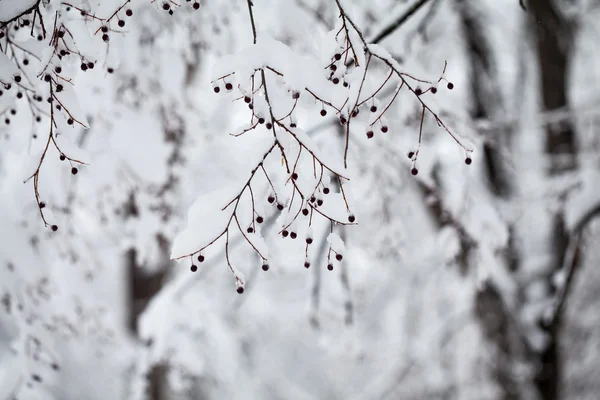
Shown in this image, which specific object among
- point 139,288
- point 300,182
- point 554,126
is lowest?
point 300,182

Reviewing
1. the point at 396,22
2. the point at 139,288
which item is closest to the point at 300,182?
the point at 396,22

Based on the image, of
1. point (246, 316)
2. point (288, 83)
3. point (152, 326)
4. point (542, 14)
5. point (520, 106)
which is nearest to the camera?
point (288, 83)

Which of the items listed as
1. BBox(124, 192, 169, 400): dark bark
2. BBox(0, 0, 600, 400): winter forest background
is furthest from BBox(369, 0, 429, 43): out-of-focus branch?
BBox(124, 192, 169, 400): dark bark

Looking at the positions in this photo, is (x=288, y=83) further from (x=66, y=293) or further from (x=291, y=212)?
(x=66, y=293)

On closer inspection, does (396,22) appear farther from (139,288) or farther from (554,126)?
(139,288)

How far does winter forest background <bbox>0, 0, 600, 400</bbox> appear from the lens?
4.03 ft

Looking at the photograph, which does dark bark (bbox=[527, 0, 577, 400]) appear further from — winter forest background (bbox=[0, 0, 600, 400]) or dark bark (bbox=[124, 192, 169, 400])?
dark bark (bbox=[124, 192, 169, 400])

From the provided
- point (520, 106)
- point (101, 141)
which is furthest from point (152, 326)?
point (520, 106)

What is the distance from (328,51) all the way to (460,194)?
5.92 feet

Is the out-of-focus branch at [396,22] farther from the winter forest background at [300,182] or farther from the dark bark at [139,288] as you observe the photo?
the dark bark at [139,288]

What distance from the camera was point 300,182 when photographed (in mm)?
1192

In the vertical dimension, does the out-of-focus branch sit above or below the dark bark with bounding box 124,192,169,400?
below

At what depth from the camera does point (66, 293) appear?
314cm

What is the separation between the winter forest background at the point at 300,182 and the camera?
4.03 feet
